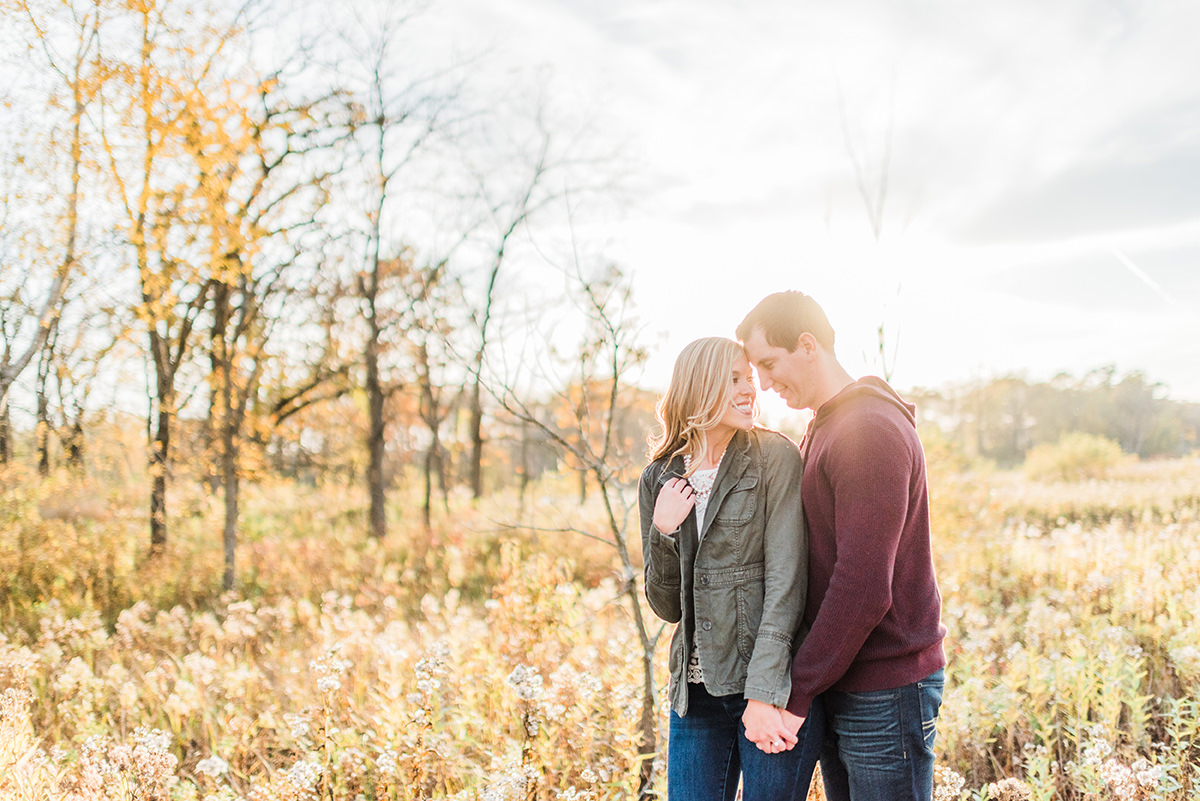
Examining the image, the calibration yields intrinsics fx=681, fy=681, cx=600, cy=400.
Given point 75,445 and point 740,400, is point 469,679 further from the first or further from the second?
point 75,445

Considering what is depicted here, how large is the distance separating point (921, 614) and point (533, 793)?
5.57 feet

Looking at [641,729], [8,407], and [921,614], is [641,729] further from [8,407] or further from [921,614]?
[8,407]

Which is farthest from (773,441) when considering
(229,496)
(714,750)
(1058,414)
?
(1058,414)

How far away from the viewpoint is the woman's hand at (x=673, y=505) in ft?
6.47

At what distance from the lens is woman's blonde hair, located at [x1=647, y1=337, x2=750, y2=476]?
198cm

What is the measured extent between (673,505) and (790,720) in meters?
0.64

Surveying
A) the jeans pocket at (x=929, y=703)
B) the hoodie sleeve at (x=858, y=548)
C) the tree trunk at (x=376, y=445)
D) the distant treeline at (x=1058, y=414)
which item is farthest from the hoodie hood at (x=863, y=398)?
the distant treeline at (x=1058, y=414)

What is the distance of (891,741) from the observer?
1.81 m

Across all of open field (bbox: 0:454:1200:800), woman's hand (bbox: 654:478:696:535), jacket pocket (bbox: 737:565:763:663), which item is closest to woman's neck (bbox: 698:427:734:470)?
woman's hand (bbox: 654:478:696:535)

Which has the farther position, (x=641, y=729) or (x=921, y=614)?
(x=641, y=729)

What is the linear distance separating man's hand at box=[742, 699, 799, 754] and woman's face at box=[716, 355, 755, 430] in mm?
757

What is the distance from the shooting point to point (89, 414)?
1220 cm

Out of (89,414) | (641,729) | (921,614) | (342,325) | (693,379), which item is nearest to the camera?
(921,614)

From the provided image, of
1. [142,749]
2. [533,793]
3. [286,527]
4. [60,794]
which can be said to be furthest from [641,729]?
[286,527]
